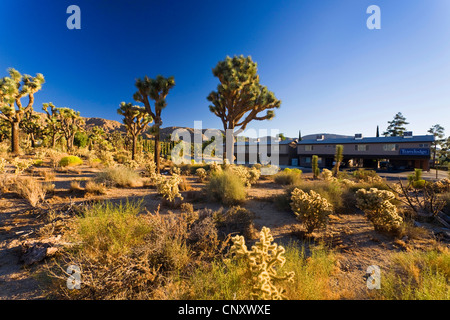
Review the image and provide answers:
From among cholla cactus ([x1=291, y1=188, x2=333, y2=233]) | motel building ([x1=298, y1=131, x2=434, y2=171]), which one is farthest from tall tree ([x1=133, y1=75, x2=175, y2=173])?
motel building ([x1=298, y1=131, x2=434, y2=171])

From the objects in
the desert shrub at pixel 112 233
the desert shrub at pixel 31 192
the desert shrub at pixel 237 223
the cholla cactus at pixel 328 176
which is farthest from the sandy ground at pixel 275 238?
the cholla cactus at pixel 328 176

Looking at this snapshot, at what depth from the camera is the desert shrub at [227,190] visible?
6.28m

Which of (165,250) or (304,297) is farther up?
(165,250)

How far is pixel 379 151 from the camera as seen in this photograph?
23.2 m

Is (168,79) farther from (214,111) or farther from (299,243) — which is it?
(299,243)

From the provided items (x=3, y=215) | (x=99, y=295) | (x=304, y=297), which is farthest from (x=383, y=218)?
(x=3, y=215)

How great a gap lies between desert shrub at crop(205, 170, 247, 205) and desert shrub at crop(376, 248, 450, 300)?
421 centimetres

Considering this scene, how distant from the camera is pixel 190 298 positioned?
6.30 ft

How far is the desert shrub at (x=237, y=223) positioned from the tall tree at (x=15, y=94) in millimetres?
20659

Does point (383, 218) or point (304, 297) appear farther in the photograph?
point (383, 218)

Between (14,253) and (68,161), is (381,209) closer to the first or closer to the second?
(14,253)

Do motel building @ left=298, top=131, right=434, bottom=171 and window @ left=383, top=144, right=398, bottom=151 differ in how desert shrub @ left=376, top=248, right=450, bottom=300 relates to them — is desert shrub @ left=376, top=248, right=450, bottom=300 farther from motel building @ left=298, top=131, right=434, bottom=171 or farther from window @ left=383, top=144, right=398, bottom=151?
window @ left=383, top=144, right=398, bottom=151
